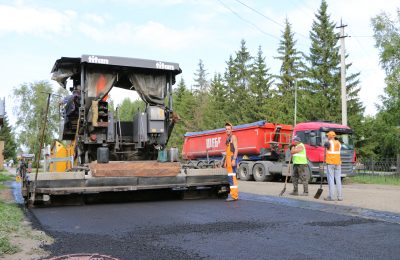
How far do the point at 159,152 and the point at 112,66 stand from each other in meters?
2.10

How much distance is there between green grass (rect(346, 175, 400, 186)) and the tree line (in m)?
6.63

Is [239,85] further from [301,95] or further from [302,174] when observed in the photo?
[302,174]

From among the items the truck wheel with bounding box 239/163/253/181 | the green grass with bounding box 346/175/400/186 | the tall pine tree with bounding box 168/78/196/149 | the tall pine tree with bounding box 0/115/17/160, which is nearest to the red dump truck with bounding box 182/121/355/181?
the truck wheel with bounding box 239/163/253/181

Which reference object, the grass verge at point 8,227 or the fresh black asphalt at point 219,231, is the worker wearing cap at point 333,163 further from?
the grass verge at point 8,227

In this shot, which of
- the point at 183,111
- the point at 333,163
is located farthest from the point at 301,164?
the point at 183,111

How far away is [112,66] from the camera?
948 centimetres

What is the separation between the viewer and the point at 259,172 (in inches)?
795

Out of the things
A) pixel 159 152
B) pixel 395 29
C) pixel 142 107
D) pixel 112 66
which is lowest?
pixel 159 152

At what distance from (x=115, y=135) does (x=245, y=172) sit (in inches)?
490

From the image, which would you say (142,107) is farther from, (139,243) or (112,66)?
(139,243)

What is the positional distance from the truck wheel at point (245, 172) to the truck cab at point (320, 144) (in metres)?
3.72

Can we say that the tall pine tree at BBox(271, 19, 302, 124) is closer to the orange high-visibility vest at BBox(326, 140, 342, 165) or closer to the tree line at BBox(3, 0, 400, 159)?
the tree line at BBox(3, 0, 400, 159)

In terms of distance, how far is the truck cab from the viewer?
56.6ft

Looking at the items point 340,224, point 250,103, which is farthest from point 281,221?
point 250,103
